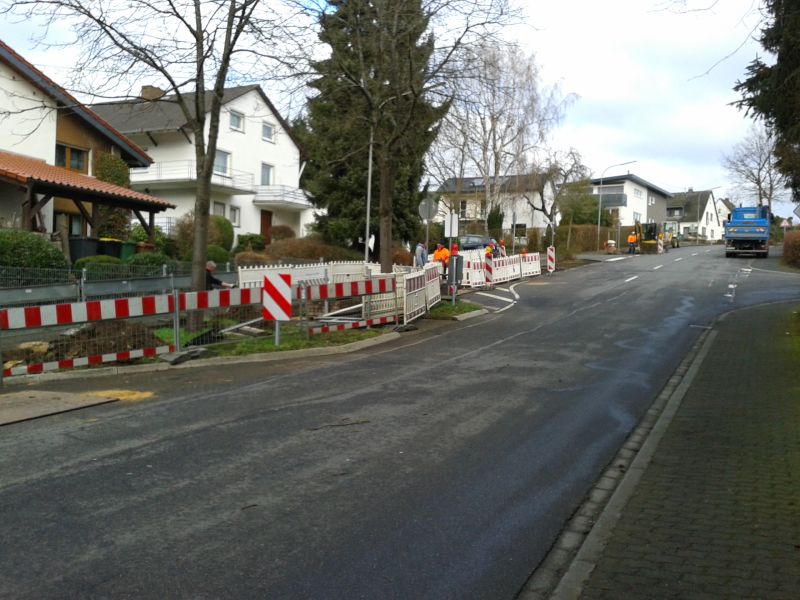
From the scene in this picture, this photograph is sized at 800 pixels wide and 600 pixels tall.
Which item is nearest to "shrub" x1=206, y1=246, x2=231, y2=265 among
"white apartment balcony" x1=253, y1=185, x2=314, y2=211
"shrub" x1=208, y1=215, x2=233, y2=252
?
"shrub" x1=208, y1=215, x2=233, y2=252

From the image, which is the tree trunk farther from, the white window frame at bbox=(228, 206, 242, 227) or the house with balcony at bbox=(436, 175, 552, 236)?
the white window frame at bbox=(228, 206, 242, 227)

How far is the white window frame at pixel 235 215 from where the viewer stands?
43469 millimetres

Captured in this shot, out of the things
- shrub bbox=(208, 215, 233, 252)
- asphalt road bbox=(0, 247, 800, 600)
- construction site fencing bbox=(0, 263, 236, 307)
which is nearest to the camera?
asphalt road bbox=(0, 247, 800, 600)

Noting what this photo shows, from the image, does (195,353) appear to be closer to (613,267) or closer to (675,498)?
(675,498)

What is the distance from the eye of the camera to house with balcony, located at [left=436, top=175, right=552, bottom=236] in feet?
151

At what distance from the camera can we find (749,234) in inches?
1841

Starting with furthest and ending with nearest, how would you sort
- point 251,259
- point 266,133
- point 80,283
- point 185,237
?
point 266,133, point 185,237, point 251,259, point 80,283

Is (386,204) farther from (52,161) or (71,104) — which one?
(52,161)

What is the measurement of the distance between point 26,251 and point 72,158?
40.1 feet

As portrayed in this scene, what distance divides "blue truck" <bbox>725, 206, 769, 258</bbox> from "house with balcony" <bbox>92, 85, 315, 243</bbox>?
92.4 feet

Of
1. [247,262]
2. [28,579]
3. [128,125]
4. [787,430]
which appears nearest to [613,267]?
[247,262]

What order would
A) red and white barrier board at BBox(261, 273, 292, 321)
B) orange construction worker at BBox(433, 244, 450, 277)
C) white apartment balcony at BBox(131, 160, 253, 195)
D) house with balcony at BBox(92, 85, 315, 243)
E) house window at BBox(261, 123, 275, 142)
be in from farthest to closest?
house window at BBox(261, 123, 275, 142) → house with balcony at BBox(92, 85, 315, 243) → white apartment balcony at BBox(131, 160, 253, 195) → orange construction worker at BBox(433, 244, 450, 277) → red and white barrier board at BBox(261, 273, 292, 321)

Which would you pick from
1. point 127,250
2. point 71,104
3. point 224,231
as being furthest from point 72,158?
point 224,231

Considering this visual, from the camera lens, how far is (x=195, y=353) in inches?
483
